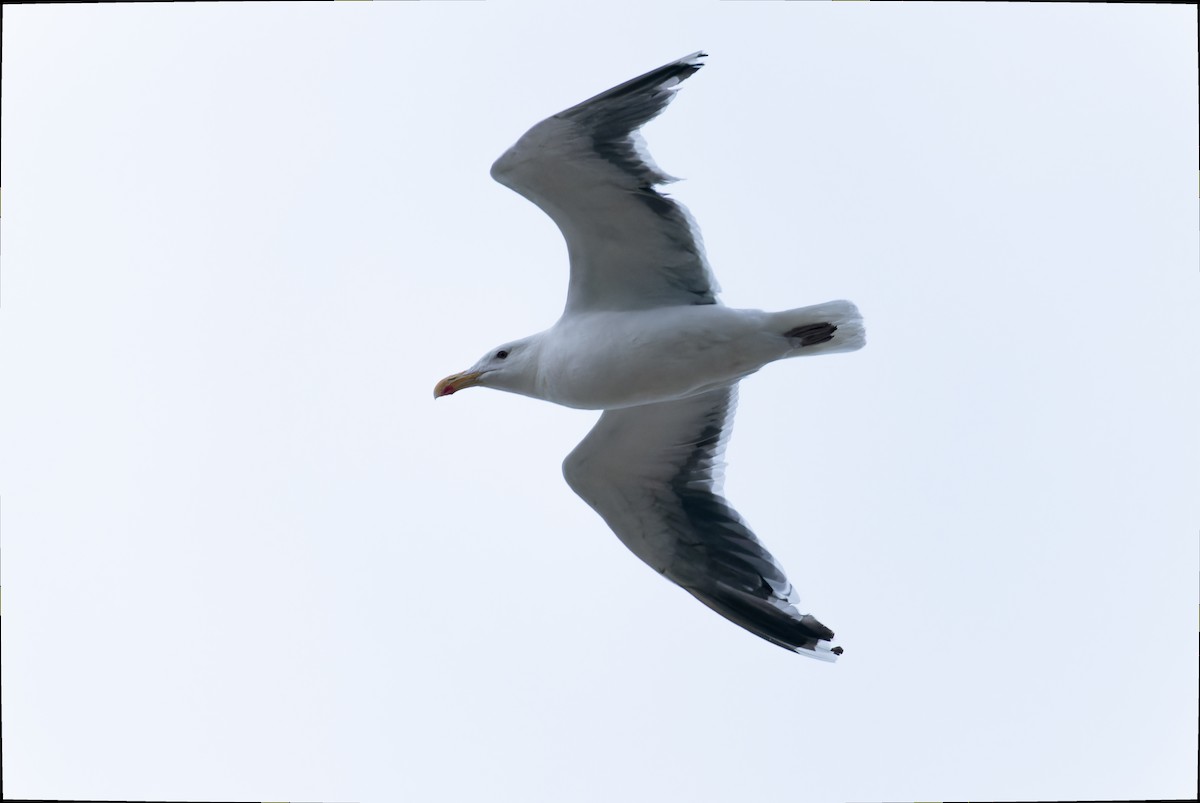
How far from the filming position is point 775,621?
7082mm

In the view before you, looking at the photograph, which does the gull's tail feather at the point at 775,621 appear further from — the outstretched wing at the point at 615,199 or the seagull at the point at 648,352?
the outstretched wing at the point at 615,199

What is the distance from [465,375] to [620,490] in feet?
3.10

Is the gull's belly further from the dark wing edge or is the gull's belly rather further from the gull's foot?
the dark wing edge

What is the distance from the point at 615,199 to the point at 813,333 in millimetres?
999

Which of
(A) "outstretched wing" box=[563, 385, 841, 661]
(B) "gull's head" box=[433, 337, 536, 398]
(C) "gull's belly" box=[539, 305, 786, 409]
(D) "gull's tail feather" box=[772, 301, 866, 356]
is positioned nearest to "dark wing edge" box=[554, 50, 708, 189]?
(C) "gull's belly" box=[539, 305, 786, 409]

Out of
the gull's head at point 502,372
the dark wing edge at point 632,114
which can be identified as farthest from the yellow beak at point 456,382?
the dark wing edge at point 632,114

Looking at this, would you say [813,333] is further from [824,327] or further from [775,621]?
[775,621]

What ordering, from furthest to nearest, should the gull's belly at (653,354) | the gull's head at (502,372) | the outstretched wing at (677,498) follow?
1. the outstretched wing at (677,498)
2. the gull's head at (502,372)
3. the gull's belly at (653,354)

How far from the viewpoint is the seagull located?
6.34m

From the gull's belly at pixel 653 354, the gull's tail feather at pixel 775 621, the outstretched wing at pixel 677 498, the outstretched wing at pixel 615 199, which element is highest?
the outstretched wing at pixel 615 199

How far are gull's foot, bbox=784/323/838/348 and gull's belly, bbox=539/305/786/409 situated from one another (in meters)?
0.08

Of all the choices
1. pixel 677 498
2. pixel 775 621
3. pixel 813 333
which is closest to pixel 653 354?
pixel 813 333

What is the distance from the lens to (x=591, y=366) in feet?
21.5

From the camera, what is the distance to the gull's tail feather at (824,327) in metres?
6.32
